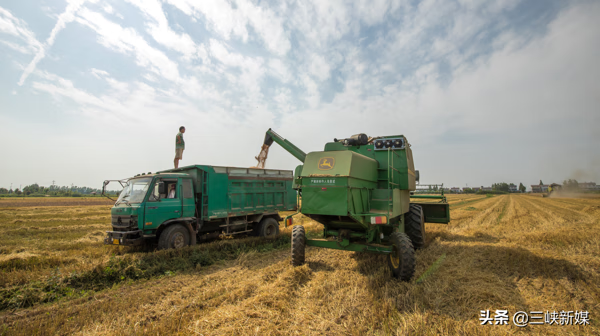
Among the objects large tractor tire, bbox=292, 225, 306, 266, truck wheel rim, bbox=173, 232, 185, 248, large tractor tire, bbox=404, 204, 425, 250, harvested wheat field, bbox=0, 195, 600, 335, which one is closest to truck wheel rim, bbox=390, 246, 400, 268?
harvested wheat field, bbox=0, 195, 600, 335

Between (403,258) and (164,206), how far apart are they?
6.59 meters

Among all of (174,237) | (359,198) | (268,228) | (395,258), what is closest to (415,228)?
(395,258)

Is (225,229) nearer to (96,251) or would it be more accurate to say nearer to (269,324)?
(96,251)

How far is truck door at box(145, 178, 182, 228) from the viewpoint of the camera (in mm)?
7602

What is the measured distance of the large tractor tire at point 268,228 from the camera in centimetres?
1053

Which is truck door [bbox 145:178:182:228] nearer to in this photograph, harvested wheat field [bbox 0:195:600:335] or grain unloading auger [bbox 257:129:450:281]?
harvested wheat field [bbox 0:195:600:335]

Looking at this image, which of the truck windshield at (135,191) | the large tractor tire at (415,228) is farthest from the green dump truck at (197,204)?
the large tractor tire at (415,228)

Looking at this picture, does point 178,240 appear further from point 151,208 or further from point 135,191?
point 135,191

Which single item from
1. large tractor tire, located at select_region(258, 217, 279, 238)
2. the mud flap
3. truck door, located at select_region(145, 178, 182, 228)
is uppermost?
truck door, located at select_region(145, 178, 182, 228)

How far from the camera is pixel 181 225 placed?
326 inches

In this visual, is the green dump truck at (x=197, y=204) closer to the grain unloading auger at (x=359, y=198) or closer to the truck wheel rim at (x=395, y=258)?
the grain unloading auger at (x=359, y=198)

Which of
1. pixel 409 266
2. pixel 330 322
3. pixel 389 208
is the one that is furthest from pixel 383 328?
pixel 389 208

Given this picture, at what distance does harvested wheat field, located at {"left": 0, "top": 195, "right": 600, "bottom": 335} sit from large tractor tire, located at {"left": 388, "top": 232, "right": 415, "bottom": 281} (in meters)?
0.23

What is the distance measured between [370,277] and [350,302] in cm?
116
